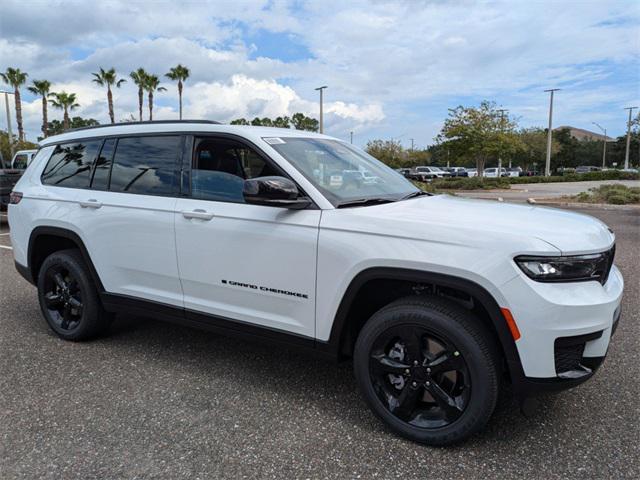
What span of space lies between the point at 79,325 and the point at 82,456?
1.81m

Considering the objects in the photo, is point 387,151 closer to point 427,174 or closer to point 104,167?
point 427,174

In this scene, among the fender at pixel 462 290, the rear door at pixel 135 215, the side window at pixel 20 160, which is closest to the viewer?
the fender at pixel 462 290

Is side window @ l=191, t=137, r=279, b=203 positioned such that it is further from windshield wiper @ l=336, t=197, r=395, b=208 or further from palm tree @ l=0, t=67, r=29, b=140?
palm tree @ l=0, t=67, r=29, b=140

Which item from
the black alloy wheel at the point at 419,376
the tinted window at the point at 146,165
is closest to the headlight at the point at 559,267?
the black alloy wheel at the point at 419,376

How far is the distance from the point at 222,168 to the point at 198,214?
377 mm

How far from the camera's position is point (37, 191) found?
4.38m

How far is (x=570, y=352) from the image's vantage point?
244 cm

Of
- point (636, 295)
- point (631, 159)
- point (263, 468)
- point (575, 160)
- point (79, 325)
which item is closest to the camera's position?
point (263, 468)

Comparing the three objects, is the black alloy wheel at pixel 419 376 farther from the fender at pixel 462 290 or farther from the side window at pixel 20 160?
the side window at pixel 20 160

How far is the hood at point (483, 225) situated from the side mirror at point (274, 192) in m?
0.25

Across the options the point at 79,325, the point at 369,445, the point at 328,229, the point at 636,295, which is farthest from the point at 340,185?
the point at 636,295

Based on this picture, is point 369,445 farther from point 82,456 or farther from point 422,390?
point 82,456

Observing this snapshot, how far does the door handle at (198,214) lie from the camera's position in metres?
3.32

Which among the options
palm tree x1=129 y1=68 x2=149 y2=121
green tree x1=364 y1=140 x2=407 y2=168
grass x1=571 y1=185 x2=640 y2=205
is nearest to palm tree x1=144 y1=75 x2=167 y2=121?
palm tree x1=129 y1=68 x2=149 y2=121
